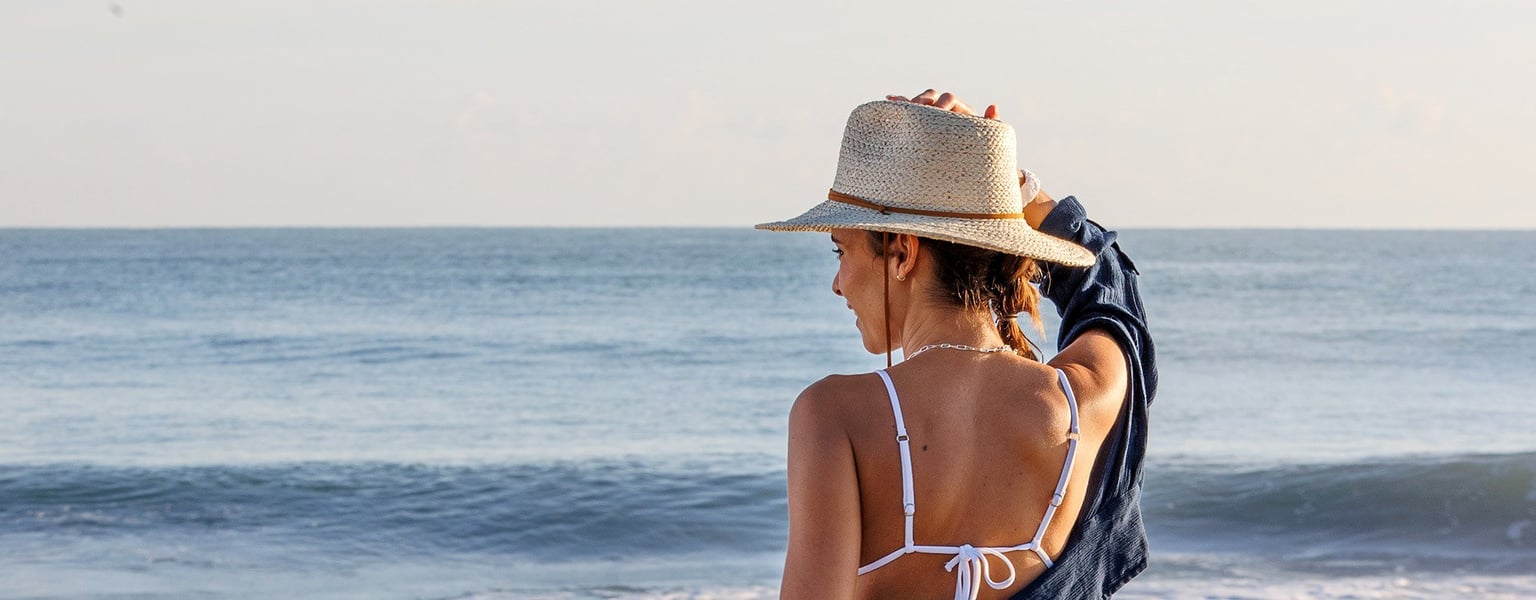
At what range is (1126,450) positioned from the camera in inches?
72.7

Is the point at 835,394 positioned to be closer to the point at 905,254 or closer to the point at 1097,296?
the point at 905,254

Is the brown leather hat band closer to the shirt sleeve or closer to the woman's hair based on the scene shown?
the woman's hair

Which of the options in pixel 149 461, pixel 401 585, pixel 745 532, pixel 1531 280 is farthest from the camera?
pixel 1531 280

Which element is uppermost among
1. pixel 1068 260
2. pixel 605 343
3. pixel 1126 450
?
pixel 1068 260

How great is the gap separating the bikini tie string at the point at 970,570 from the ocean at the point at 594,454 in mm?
5373

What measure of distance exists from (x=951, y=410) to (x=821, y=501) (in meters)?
0.19

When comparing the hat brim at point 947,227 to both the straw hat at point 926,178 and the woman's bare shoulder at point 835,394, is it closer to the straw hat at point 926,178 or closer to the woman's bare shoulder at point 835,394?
the straw hat at point 926,178

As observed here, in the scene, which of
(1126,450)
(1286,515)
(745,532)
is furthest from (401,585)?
(1126,450)

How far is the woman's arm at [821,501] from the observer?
1.56 m

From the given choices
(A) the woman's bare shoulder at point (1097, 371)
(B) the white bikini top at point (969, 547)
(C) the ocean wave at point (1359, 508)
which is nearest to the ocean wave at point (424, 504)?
(C) the ocean wave at point (1359, 508)

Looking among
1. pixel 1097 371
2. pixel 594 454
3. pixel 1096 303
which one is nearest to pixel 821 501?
pixel 1097 371

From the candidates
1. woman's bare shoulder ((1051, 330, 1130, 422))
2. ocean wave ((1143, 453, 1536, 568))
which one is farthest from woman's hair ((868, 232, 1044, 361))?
ocean wave ((1143, 453, 1536, 568))

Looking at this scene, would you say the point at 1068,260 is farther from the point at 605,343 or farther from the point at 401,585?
the point at 605,343

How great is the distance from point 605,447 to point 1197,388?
685cm
